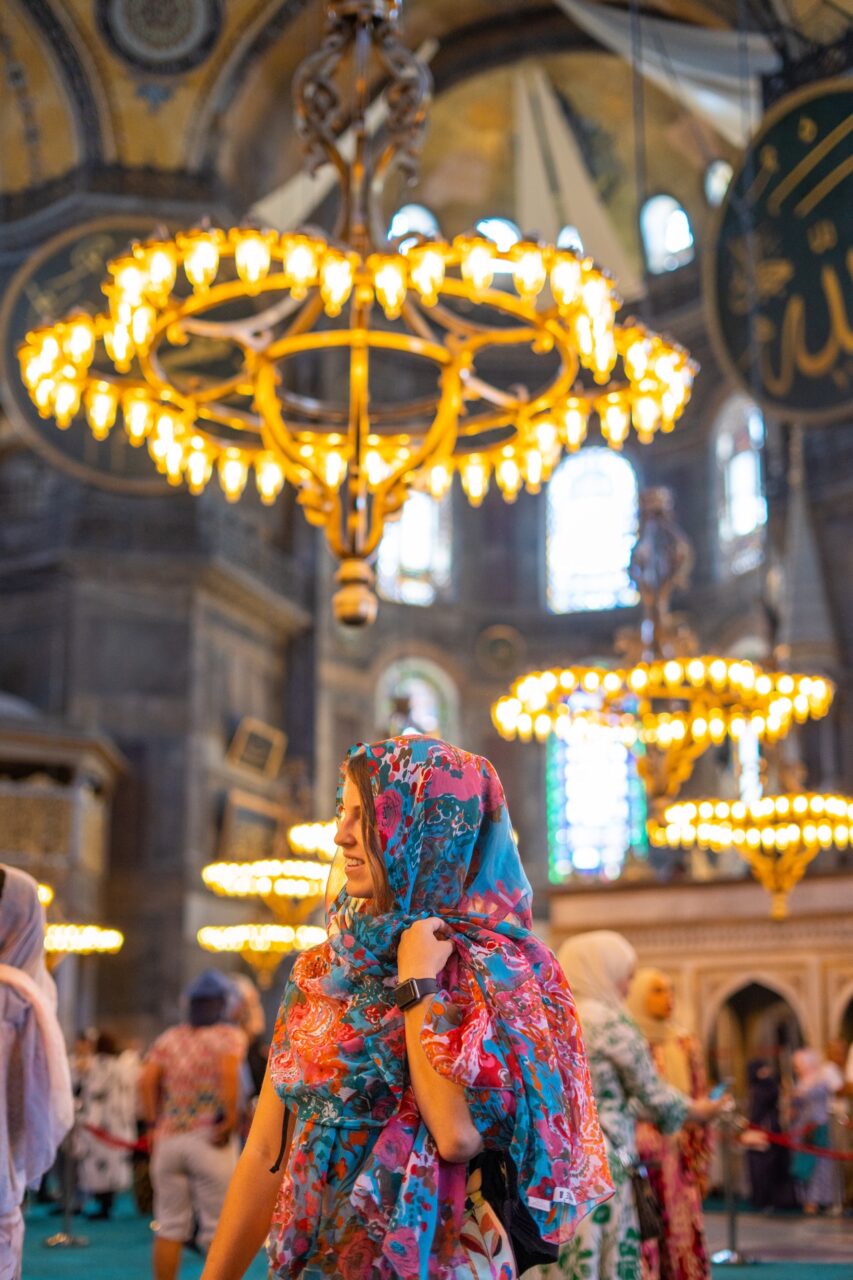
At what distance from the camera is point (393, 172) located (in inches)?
712

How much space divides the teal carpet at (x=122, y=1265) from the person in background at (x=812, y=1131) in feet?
9.41

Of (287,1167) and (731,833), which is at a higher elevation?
(731,833)

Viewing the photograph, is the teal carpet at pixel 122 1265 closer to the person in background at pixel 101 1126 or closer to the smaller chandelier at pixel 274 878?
the person in background at pixel 101 1126

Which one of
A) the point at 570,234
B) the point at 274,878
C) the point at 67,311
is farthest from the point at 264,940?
the point at 570,234

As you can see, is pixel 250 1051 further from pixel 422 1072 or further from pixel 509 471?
Answer: pixel 422 1072

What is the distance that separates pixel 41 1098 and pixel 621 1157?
1246mm

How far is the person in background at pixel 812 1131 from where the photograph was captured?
9.30 m

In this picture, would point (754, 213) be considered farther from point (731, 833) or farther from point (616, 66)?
point (616, 66)

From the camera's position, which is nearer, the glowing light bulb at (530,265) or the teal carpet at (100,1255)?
the teal carpet at (100,1255)

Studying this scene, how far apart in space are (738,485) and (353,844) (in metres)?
16.2

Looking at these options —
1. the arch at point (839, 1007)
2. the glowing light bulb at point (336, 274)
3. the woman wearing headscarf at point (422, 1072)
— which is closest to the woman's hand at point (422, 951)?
the woman wearing headscarf at point (422, 1072)

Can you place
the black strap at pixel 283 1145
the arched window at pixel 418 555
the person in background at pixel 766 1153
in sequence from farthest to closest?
the arched window at pixel 418 555 < the person in background at pixel 766 1153 < the black strap at pixel 283 1145

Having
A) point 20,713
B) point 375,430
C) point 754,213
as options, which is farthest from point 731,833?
point 20,713

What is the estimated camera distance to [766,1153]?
9781 millimetres
